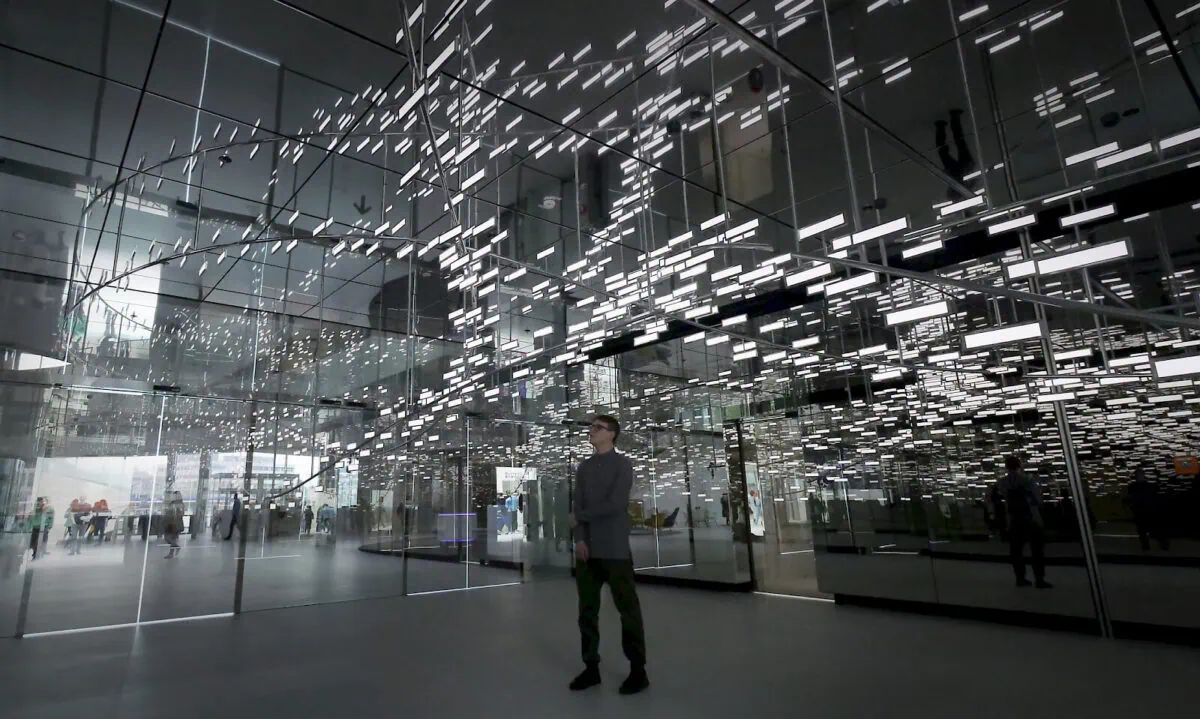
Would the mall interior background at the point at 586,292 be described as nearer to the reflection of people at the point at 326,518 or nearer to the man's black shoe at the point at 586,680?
the reflection of people at the point at 326,518

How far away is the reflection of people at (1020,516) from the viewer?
6008 millimetres

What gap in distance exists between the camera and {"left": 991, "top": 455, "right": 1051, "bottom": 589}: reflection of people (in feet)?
19.7

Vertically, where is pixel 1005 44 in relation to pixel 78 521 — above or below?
above

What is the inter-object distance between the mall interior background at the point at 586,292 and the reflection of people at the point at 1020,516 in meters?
0.13

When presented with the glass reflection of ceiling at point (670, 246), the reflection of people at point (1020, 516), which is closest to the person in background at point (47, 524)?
the glass reflection of ceiling at point (670, 246)

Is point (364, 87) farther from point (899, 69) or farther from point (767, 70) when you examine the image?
point (899, 69)

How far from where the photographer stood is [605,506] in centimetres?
426

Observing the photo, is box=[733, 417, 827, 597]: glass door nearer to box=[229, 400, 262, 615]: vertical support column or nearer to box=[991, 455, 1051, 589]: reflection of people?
box=[991, 455, 1051, 589]: reflection of people

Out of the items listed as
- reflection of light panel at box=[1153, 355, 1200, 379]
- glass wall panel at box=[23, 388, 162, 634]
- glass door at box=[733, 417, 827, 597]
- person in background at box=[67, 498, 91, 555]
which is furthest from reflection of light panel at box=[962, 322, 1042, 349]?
person in background at box=[67, 498, 91, 555]

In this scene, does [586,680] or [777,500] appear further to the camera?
[777,500]

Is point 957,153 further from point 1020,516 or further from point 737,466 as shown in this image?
point 737,466

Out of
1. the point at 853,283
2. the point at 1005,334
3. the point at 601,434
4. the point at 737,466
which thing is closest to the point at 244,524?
the point at 601,434

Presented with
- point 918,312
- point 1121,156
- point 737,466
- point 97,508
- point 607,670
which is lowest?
point 607,670

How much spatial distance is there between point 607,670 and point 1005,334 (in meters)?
3.91
